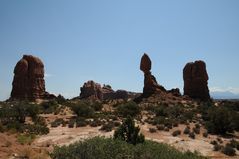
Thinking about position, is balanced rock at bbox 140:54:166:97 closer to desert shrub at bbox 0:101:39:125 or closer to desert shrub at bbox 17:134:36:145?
desert shrub at bbox 0:101:39:125

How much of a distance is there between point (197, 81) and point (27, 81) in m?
30.9

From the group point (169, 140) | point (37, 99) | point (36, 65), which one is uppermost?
point (36, 65)

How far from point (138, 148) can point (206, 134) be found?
1500 cm

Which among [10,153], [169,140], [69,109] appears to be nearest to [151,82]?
[69,109]

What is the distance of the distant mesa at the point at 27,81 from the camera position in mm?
51312

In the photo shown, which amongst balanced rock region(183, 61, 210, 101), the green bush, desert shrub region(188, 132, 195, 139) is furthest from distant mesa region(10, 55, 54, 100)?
desert shrub region(188, 132, 195, 139)

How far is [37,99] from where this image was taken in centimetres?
5203

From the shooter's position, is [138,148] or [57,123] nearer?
[138,148]

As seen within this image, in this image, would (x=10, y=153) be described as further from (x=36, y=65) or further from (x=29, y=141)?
(x=36, y=65)

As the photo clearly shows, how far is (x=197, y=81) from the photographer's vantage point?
188 ft

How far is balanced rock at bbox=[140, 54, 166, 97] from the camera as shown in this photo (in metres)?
56.0

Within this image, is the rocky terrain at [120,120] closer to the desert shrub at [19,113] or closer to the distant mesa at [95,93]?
the desert shrub at [19,113]

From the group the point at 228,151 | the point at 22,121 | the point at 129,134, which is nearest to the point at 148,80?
the point at 22,121

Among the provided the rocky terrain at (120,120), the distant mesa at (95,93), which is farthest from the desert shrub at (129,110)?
the distant mesa at (95,93)
